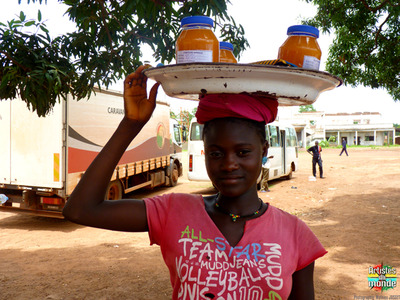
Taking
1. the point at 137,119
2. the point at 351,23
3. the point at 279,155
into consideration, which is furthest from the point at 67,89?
the point at 279,155

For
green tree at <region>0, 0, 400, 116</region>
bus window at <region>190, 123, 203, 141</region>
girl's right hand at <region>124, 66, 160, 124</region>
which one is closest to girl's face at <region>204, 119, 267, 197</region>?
girl's right hand at <region>124, 66, 160, 124</region>

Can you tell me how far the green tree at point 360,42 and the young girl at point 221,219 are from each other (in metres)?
7.05

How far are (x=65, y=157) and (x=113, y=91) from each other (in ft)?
7.57

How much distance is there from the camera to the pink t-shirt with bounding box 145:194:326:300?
129 centimetres

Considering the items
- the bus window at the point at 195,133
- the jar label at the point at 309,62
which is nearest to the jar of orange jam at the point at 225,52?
the jar label at the point at 309,62

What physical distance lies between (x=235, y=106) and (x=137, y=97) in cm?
43

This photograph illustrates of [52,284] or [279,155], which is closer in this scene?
[52,284]

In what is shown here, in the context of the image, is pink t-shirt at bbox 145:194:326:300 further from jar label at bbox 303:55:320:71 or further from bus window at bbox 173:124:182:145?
bus window at bbox 173:124:182:145

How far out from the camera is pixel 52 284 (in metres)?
4.48

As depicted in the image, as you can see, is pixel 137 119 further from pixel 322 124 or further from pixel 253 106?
pixel 322 124

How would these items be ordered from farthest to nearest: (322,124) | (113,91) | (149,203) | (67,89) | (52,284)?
(322,124)
(113,91)
(52,284)
(67,89)
(149,203)

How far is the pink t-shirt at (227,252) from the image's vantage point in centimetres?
129

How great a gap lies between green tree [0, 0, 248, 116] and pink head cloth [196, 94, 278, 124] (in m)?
1.49

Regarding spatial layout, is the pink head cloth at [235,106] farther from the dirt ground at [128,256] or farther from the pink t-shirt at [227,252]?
the dirt ground at [128,256]
